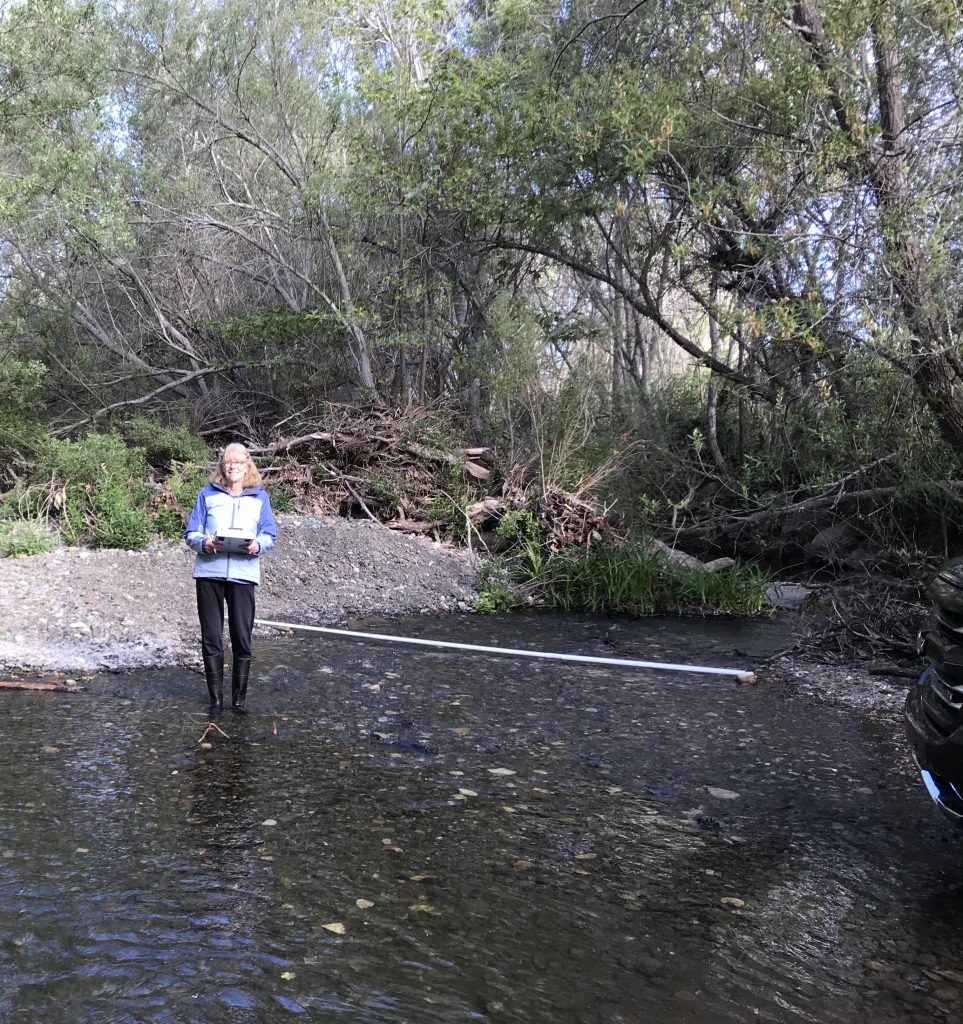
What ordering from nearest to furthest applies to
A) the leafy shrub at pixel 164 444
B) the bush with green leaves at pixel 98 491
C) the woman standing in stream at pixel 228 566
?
the woman standing in stream at pixel 228 566, the bush with green leaves at pixel 98 491, the leafy shrub at pixel 164 444

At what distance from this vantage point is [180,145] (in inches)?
659

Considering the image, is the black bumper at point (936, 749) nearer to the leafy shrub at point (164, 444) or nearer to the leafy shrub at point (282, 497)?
the leafy shrub at point (282, 497)

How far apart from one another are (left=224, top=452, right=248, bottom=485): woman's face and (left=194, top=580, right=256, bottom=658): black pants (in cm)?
73

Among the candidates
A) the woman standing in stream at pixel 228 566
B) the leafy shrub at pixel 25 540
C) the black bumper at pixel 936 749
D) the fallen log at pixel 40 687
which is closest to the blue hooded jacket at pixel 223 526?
the woman standing in stream at pixel 228 566

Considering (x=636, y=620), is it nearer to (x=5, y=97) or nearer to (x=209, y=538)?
(x=209, y=538)

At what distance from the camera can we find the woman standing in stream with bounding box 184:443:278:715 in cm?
614

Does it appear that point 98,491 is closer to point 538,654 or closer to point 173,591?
point 173,591

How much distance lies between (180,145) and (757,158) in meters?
11.6

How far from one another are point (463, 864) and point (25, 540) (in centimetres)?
903

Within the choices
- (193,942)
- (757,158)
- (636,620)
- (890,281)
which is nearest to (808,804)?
(193,942)

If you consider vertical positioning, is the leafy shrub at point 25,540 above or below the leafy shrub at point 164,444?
below

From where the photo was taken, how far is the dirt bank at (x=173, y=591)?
7.85 m

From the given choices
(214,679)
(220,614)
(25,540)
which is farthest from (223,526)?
(25,540)

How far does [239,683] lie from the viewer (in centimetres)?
619
